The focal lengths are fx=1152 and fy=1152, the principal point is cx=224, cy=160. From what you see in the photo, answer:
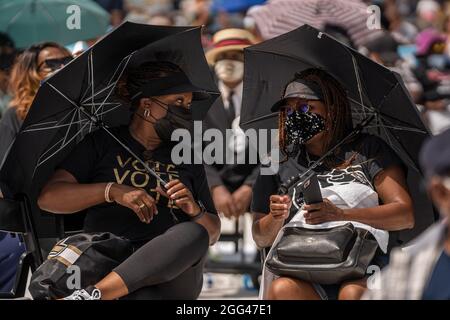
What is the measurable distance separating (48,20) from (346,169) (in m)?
2.95

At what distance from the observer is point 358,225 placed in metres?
4.89

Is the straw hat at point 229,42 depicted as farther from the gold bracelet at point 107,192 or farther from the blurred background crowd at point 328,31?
the gold bracelet at point 107,192

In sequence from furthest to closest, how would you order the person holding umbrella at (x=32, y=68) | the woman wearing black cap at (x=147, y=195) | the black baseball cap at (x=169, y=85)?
the person holding umbrella at (x=32, y=68)
the black baseball cap at (x=169, y=85)
the woman wearing black cap at (x=147, y=195)

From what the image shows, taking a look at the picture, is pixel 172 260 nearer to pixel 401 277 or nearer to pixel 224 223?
pixel 401 277

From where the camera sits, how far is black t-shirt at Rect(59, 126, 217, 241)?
5258mm

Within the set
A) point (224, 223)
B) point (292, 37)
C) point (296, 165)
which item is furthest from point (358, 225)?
point (224, 223)

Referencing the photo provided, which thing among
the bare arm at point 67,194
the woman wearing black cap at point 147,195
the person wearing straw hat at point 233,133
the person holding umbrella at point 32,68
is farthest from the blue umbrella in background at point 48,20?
the bare arm at point 67,194

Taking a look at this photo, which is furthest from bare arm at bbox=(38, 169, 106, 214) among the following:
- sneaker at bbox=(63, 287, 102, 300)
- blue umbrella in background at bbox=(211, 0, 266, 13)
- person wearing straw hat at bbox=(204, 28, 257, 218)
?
blue umbrella in background at bbox=(211, 0, 266, 13)

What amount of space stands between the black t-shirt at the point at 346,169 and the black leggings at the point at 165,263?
35cm

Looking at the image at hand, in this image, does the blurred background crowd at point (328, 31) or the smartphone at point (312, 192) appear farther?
the blurred background crowd at point (328, 31)

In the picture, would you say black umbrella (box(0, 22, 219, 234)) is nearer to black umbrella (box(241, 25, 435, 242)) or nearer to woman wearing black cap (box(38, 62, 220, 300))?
woman wearing black cap (box(38, 62, 220, 300))

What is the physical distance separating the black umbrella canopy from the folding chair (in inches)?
3.5

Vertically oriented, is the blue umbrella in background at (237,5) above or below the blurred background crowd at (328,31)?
above

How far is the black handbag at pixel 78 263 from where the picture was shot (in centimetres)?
490
